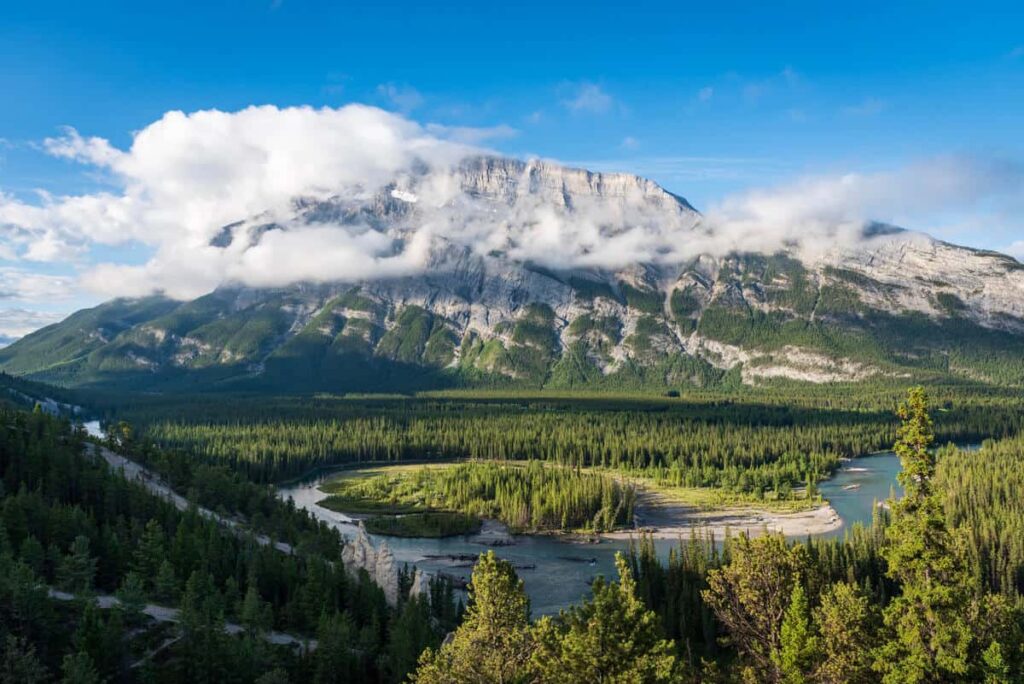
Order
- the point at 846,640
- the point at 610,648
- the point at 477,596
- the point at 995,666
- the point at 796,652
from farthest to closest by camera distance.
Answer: the point at 796,652, the point at 846,640, the point at 477,596, the point at 610,648, the point at 995,666

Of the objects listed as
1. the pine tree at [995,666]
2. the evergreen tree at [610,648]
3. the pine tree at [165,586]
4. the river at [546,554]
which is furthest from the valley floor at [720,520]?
the pine tree at [995,666]

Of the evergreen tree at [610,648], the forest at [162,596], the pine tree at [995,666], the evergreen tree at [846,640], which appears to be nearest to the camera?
the pine tree at [995,666]

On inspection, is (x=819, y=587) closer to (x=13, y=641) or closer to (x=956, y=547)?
(x=956, y=547)

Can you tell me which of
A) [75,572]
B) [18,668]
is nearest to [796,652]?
[18,668]

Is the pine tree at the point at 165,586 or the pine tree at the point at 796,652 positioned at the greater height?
the pine tree at the point at 796,652

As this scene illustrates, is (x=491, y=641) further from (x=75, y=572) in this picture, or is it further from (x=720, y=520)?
(x=720, y=520)

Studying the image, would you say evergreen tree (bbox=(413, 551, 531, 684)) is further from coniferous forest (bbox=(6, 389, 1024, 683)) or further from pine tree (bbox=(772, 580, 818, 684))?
pine tree (bbox=(772, 580, 818, 684))

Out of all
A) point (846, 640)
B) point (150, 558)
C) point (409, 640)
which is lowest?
point (409, 640)

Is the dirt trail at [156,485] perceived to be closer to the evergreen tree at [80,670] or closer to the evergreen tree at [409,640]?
the evergreen tree at [409,640]

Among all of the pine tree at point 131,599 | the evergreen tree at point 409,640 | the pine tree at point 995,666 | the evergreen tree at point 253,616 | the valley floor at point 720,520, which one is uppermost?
the pine tree at point 995,666

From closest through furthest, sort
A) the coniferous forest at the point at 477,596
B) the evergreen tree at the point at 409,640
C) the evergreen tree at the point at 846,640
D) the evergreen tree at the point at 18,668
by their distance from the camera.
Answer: the coniferous forest at the point at 477,596, the evergreen tree at the point at 846,640, the evergreen tree at the point at 18,668, the evergreen tree at the point at 409,640
